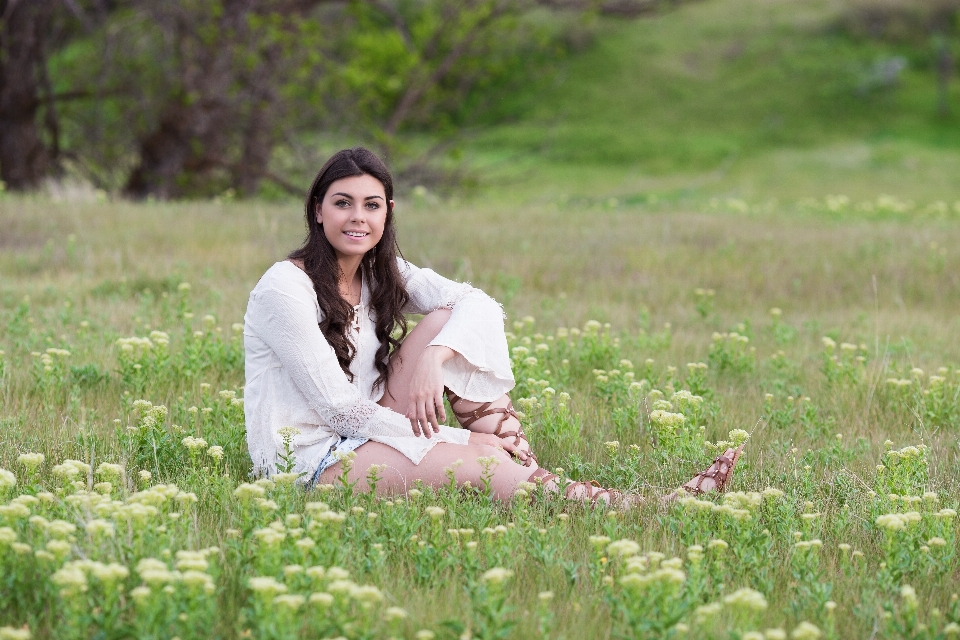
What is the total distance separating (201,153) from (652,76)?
30.6m

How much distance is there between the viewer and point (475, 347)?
4422 millimetres

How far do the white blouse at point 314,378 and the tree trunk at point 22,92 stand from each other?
9.89 metres

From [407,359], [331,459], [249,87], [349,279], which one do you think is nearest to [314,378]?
[331,459]

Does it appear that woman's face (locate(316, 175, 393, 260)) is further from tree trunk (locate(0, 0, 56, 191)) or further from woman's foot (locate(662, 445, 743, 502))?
tree trunk (locate(0, 0, 56, 191))

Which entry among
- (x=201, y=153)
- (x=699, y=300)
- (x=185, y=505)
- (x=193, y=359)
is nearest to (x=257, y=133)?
(x=201, y=153)

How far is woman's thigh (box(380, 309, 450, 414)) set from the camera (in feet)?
14.8

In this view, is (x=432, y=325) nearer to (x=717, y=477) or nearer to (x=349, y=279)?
(x=349, y=279)

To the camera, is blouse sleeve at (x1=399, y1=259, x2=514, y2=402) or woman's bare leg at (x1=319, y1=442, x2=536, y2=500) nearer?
woman's bare leg at (x1=319, y1=442, x2=536, y2=500)

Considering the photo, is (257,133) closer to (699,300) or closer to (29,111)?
(29,111)

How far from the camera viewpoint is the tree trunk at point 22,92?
13.0 m

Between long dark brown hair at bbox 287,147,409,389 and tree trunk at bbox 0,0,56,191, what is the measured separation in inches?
378

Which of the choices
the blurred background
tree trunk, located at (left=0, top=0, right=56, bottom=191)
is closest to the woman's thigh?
the blurred background

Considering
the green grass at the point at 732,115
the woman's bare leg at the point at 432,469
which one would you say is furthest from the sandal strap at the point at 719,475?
the green grass at the point at 732,115

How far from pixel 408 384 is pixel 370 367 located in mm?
218
